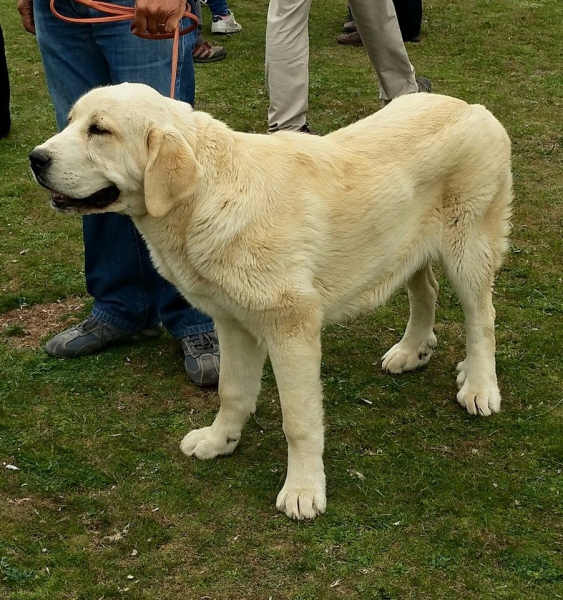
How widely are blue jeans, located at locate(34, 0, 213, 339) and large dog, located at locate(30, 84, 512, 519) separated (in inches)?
32.5

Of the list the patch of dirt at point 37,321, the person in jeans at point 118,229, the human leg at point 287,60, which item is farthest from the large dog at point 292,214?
the human leg at point 287,60

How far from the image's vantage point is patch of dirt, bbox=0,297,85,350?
4996 mm

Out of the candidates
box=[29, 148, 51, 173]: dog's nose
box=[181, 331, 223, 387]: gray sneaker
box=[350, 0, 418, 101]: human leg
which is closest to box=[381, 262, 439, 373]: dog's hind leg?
box=[181, 331, 223, 387]: gray sneaker

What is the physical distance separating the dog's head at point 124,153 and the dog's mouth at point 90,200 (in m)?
0.03

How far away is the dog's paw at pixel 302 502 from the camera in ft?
11.6

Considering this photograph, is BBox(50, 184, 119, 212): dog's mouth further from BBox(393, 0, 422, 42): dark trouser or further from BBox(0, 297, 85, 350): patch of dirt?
BBox(393, 0, 422, 42): dark trouser

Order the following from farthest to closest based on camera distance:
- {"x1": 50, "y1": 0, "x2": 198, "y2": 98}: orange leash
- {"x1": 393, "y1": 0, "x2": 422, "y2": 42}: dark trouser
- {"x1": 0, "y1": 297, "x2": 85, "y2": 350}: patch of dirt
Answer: {"x1": 393, "y1": 0, "x2": 422, "y2": 42}: dark trouser, {"x1": 0, "y1": 297, "x2": 85, "y2": 350}: patch of dirt, {"x1": 50, "y1": 0, "x2": 198, "y2": 98}: orange leash

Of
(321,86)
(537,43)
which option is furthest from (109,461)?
(537,43)

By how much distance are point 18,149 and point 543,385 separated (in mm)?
5114

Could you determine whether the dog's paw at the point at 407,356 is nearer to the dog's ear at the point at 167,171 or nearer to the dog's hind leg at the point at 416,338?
the dog's hind leg at the point at 416,338

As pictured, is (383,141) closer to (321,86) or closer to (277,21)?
(277,21)

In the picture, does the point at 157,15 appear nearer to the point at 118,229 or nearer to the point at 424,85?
the point at 118,229

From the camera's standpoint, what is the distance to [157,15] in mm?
3688

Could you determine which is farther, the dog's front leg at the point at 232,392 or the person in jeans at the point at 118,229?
the person in jeans at the point at 118,229
